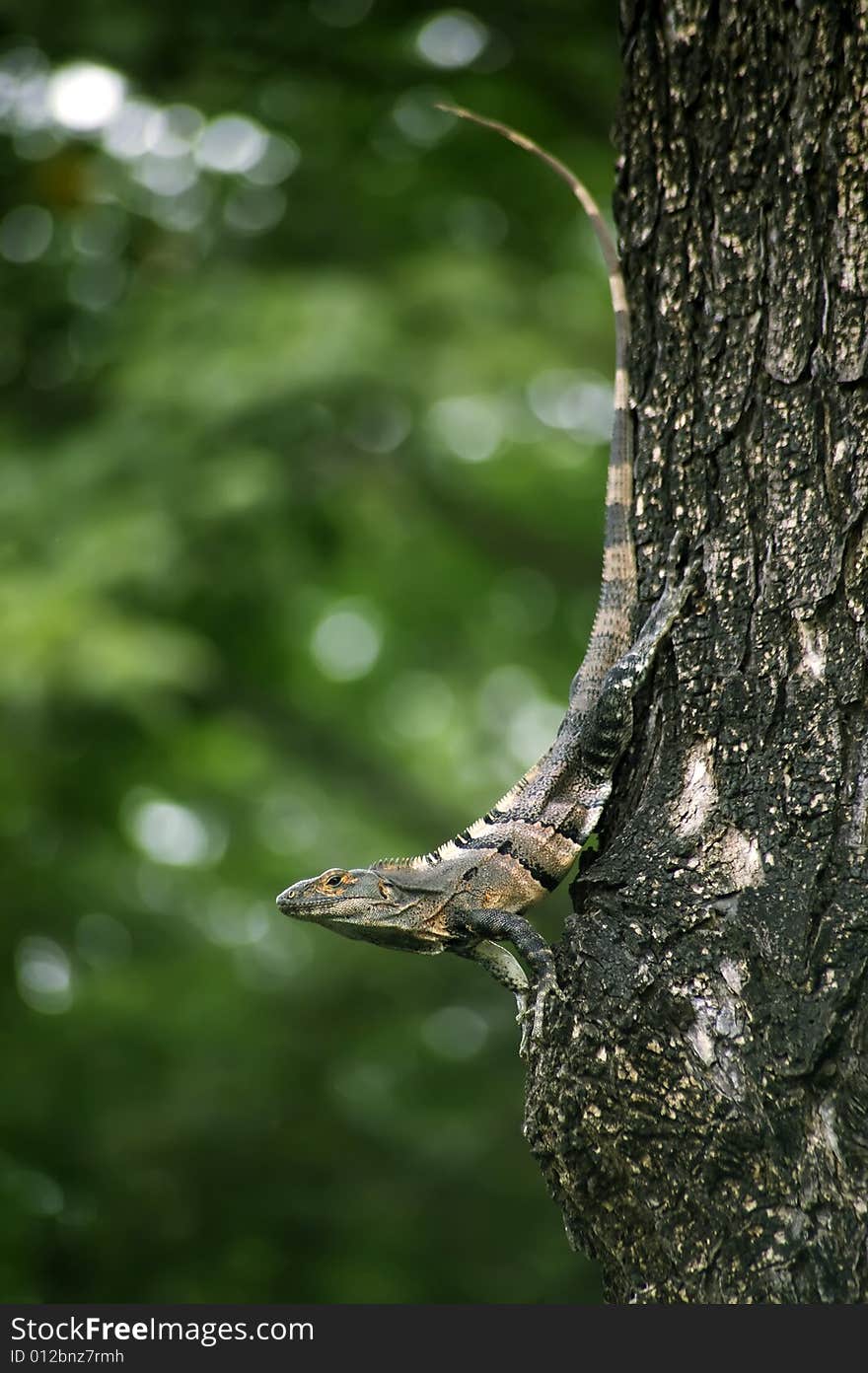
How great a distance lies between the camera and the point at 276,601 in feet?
29.9

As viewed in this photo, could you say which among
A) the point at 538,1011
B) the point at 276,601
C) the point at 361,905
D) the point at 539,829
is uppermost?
the point at 276,601

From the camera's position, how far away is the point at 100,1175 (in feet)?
31.4

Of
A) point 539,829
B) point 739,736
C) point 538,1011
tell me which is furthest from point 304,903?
point 739,736

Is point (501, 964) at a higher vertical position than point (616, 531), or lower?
lower

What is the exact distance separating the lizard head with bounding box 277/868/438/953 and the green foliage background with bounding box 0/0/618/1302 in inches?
79.5

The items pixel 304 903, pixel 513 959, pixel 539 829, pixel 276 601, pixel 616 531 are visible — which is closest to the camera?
pixel 616 531

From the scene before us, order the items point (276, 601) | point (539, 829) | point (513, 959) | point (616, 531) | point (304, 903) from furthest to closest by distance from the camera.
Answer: point (276, 601) < point (304, 903) < point (513, 959) < point (539, 829) < point (616, 531)

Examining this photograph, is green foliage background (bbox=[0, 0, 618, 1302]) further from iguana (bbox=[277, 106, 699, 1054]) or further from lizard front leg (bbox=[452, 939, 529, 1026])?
lizard front leg (bbox=[452, 939, 529, 1026])

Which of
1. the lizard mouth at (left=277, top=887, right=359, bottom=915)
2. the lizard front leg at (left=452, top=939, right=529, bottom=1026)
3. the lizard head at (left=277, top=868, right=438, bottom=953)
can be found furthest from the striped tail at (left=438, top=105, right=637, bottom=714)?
the lizard mouth at (left=277, top=887, right=359, bottom=915)

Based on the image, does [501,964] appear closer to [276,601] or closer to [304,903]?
[304,903]

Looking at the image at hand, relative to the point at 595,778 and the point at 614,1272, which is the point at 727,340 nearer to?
the point at 595,778

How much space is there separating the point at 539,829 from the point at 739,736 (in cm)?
107

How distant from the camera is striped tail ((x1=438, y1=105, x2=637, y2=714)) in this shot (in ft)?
12.8

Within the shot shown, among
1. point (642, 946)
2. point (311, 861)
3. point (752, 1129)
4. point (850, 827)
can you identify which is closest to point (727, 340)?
point (850, 827)
